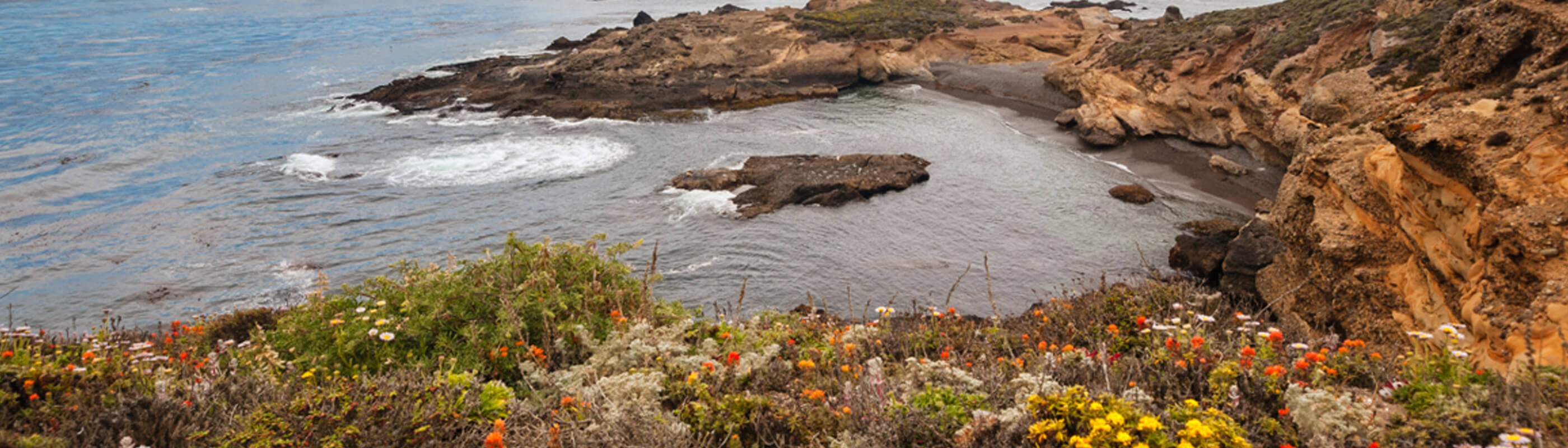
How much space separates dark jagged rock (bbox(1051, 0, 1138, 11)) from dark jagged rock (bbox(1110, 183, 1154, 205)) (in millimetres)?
34489

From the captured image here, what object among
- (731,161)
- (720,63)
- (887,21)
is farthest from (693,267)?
(887,21)

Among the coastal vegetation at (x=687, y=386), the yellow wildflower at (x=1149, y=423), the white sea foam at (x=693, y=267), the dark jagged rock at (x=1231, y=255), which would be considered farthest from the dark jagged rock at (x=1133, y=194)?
the yellow wildflower at (x=1149, y=423)

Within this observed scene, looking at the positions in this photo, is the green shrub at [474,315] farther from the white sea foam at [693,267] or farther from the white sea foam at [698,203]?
the white sea foam at [698,203]

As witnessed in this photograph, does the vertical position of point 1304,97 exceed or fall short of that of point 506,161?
it exceeds it

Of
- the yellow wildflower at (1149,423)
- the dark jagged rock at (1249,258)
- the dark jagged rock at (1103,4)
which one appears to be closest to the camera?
the yellow wildflower at (1149,423)

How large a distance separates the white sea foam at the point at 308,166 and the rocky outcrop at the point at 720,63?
7.06 metres

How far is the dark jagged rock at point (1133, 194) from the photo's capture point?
59.0 ft

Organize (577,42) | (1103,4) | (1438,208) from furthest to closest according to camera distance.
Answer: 1. (1103,4)
2. (577,42)
3. (1438,208)

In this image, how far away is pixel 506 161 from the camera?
75.6ft

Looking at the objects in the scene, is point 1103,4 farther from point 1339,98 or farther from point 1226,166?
point 1339,98

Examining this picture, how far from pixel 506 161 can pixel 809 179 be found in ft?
31.2

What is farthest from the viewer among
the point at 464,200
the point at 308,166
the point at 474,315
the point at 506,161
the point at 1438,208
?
the point at 506,161

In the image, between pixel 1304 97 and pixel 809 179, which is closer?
pixel 1304 97

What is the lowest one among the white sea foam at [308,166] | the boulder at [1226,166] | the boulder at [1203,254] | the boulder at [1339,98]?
the white sea foam at [308,166]
